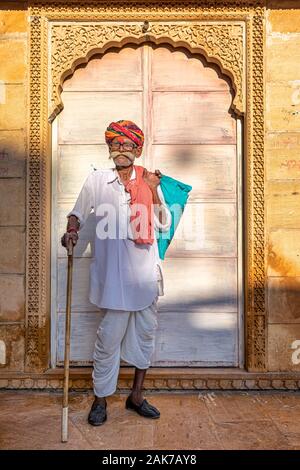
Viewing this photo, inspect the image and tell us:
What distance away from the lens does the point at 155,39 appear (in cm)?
350

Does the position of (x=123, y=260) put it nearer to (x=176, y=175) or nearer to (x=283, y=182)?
(x=176, y=175)

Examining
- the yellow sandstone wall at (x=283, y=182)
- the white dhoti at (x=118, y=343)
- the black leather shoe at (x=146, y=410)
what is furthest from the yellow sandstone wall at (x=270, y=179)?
the black leather shoe at (x=146, y=410)

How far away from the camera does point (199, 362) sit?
11.6 feet

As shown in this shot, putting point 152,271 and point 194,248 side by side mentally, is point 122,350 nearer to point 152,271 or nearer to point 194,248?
point 152,271

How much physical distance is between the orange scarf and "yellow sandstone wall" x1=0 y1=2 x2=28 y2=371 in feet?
3.59

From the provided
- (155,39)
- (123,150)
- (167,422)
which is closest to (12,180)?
(123,150)

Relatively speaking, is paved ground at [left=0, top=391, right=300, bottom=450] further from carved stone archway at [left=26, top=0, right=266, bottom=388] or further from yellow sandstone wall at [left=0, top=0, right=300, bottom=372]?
yellow sandstone wall at [left=0, top=0, right=300, bottom=372]

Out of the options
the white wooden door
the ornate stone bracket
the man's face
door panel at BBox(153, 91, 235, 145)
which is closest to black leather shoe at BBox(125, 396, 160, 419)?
the white wooden door

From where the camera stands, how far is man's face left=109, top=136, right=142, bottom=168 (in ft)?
9.36

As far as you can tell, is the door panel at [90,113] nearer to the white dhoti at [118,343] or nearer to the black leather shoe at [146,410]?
the white dhoti at [118,343]

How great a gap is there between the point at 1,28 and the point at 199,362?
326 cm

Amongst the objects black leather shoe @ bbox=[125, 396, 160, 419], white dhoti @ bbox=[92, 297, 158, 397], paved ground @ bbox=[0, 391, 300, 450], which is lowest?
paved ground @ bbox=[0, 391, 300, 450]

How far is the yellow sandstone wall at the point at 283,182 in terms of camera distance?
341cm

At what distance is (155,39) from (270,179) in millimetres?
1519
